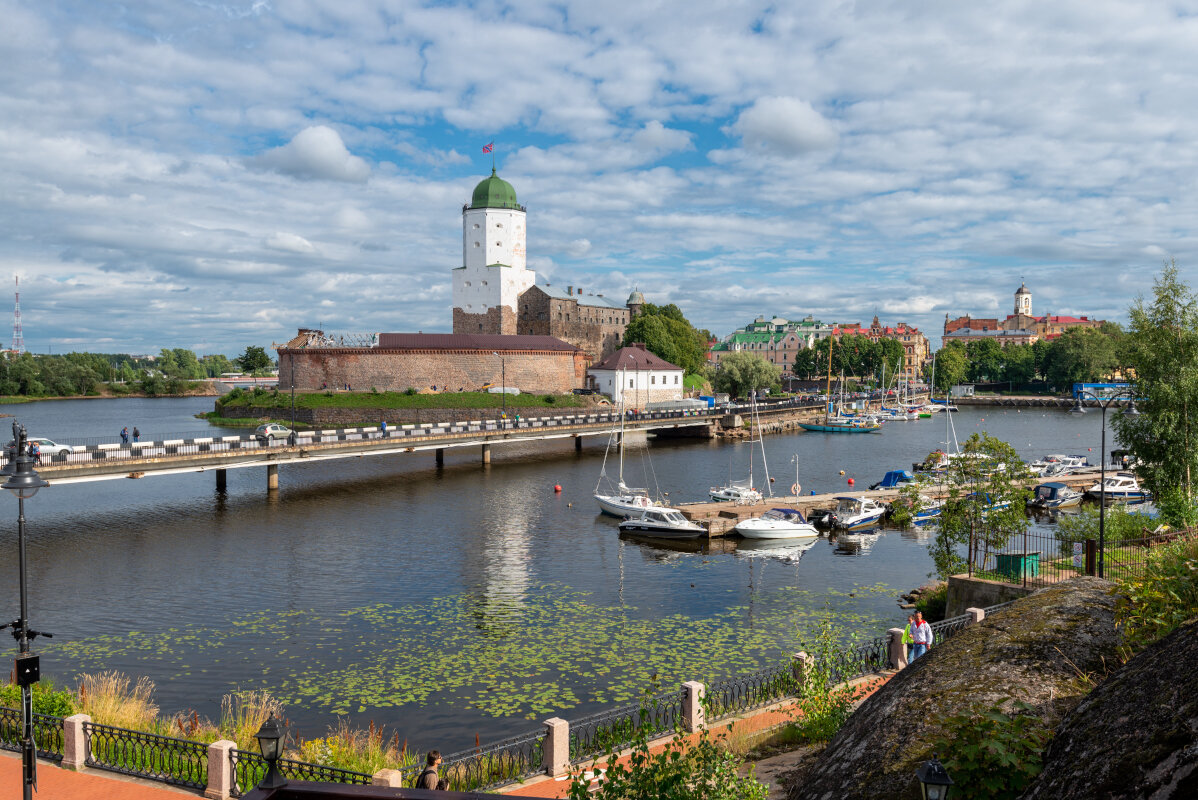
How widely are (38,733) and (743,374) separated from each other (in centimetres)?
10051

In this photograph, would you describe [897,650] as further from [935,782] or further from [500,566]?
[500,566]

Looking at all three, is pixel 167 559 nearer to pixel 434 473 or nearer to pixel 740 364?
pixel 434 473

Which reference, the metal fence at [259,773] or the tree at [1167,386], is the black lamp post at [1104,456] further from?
the metal fence at [259,773]

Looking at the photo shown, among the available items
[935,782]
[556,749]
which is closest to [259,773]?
[556,749]

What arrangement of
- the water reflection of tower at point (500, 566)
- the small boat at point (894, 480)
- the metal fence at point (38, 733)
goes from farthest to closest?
the small boat at point (894, 480) < the water reflection of tower at point (500, 566) < the metal fence at point (38, 733)

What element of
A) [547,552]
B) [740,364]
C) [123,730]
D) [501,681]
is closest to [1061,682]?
[123,730]

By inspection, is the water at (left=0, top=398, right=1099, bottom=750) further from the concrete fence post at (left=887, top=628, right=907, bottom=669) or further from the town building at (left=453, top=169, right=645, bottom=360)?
the town building at (left=453, top=169, right=645, bottom=360)

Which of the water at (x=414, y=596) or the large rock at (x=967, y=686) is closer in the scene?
the large rock at (x=967, y=686)

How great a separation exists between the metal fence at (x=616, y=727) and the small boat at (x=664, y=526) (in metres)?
19.8

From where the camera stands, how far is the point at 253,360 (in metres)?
125

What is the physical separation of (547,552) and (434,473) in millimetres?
25725

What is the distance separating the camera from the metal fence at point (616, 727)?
11896mm

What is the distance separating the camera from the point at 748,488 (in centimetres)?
4528

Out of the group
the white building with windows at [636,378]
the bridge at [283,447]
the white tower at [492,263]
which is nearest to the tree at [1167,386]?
the bridge at [283,447]
